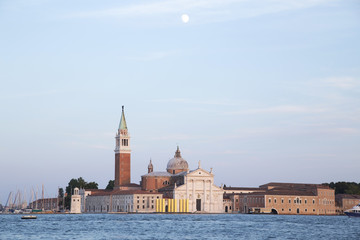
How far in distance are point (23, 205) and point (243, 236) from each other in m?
103

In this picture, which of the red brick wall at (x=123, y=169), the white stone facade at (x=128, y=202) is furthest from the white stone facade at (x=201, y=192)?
the red brick wall at (x=123, y=169)

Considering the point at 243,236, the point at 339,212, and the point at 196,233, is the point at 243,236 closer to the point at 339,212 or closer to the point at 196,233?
the point at 196,233

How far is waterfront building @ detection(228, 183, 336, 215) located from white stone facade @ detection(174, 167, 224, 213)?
5.52 metres

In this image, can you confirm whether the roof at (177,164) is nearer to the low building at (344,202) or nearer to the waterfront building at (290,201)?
the waterfront building at (290,201)

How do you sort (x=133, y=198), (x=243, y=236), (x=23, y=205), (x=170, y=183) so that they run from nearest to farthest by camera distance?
(x=243, y=236), (x=133, y=198), (x=170, y=183), (x=23, y=205)

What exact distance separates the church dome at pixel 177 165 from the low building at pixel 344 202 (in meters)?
31.5

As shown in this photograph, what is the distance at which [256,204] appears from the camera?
12688cm

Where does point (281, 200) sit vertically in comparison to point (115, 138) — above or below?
below

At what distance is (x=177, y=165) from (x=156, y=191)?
362 inches

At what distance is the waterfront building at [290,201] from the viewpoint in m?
125

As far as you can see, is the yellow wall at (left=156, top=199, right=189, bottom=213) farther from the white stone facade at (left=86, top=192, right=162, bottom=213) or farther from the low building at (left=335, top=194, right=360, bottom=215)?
the low building at (left=335, top=194, right=360, bottom=215)

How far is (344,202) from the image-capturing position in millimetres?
137500

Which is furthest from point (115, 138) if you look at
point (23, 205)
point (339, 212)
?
point (339, 212)

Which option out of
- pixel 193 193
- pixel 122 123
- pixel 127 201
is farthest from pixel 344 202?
pixel 122 123
